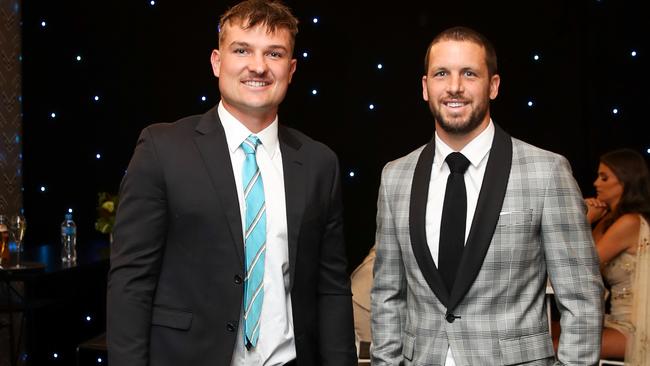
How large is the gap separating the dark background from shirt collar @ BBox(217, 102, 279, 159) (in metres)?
3.03

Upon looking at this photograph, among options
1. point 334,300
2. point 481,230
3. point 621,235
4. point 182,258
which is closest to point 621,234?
point 621,235

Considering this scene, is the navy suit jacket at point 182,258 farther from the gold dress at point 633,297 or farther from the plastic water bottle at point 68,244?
the plastic water bottle at point 68,244

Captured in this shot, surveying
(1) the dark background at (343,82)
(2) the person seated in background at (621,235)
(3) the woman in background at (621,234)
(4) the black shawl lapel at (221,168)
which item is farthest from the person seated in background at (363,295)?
(4) the black shawl lapel at (221,168)

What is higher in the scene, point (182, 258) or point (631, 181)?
point (631, 181)

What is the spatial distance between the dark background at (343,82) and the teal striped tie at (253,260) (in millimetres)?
3168

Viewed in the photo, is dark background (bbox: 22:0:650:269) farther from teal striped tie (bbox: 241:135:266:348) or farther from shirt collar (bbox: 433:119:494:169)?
teal striped tie (bbox: 241:135:266:348)

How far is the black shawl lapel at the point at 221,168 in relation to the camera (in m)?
2.15

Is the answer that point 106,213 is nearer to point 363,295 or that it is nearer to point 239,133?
point 363,295

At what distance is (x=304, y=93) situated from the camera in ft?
17.9

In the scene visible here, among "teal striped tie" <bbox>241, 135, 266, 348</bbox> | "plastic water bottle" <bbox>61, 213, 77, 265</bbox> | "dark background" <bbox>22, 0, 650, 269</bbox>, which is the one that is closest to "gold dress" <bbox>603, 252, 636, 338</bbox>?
"dark background" <bbox>22, 0, 650, 269</bbox>

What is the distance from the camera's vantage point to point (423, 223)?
2.45 m

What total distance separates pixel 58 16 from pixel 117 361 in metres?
4.42

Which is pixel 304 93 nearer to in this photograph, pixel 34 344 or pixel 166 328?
pixel 34 344

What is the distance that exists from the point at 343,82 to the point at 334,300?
3.18 m
